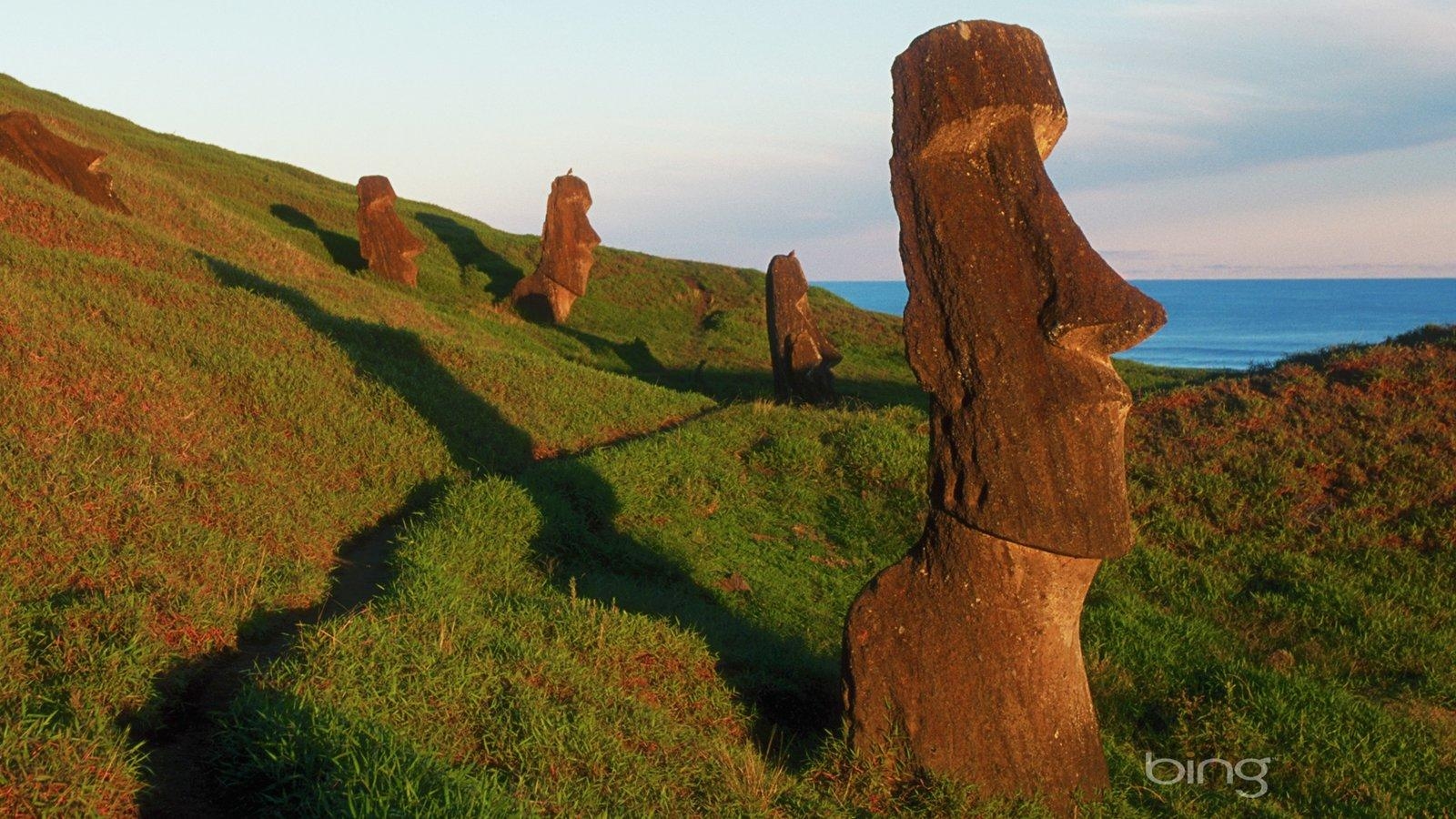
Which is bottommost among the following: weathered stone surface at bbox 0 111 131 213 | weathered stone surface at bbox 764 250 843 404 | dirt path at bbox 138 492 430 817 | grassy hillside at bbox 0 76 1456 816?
dirt path at bbox 138 492 430 817

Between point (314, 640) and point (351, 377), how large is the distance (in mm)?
7031

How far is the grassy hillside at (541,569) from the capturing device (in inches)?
199

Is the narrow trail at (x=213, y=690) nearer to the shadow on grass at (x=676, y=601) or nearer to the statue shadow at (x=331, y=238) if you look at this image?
the shadow on grass at (x=676, y=601)

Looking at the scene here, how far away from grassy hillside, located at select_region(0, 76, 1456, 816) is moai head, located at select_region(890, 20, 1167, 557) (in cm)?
164

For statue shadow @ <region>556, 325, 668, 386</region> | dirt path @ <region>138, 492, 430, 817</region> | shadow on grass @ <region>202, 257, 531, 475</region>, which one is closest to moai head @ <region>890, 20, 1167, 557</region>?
dirt path @ <region>138, 492, 430, 817</region>

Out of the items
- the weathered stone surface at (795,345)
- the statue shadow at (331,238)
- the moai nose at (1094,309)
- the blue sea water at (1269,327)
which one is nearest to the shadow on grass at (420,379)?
the moai nose at (1094,309)

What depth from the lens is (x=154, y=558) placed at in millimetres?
6562

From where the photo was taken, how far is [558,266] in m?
29.0

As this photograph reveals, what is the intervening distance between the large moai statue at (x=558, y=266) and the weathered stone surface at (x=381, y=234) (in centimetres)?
313

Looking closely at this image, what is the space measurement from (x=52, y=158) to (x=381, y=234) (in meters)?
8.69

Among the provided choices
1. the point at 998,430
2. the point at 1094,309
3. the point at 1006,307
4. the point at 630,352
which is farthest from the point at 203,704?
the point at 630,352

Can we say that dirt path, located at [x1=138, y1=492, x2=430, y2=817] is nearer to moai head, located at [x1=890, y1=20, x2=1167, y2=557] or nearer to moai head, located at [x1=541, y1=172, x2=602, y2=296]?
moai head, located at [x1=890, y1=20, x2=1167, y2=557]

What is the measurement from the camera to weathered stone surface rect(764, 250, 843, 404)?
19.9 m

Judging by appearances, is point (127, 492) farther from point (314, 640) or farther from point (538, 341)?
point (538, 341)
